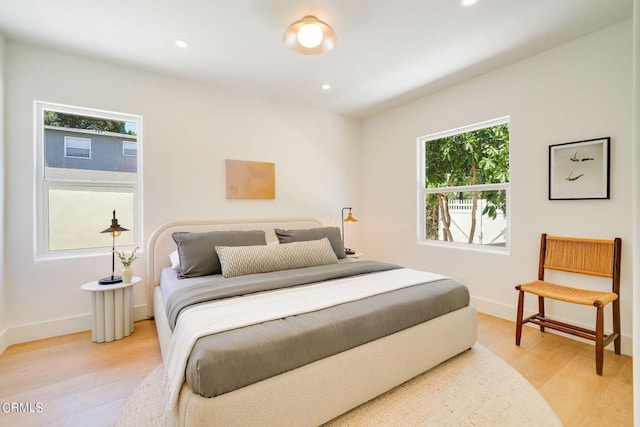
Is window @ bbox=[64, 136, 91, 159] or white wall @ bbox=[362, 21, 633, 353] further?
window @ bbox=[64, 136, 91, 159]

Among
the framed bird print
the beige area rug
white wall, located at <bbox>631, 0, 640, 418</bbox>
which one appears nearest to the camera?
white wall, located at <bbox>631, 0, 640, 418</bbox>

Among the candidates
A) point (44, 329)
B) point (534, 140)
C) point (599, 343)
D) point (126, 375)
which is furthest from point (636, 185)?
point (44, 329)

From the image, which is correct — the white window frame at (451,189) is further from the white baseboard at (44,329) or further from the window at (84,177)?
the white baseboard at (44,329)

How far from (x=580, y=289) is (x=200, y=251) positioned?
322 centimetres

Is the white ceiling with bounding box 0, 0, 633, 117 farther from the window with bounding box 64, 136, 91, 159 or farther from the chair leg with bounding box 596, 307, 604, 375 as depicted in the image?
the chair leg with bounding box 596, 307, 604, 375

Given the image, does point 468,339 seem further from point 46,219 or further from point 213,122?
point 46,219

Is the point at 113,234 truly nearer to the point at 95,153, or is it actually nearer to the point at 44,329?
the point at 95,153

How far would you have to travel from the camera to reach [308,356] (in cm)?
142

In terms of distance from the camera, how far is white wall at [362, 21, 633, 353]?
2227 mm

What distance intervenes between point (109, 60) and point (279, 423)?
3.36m

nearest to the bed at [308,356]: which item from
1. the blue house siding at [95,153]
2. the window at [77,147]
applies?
the blue house siding at [95,153]

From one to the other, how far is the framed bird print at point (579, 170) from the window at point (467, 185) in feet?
1.50

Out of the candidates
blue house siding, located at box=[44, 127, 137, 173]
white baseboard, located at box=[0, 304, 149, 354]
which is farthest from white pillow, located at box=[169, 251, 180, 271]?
blue house siding, located at box=[44, 127, 137, 173]

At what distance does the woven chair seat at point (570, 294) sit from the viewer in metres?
2.02
